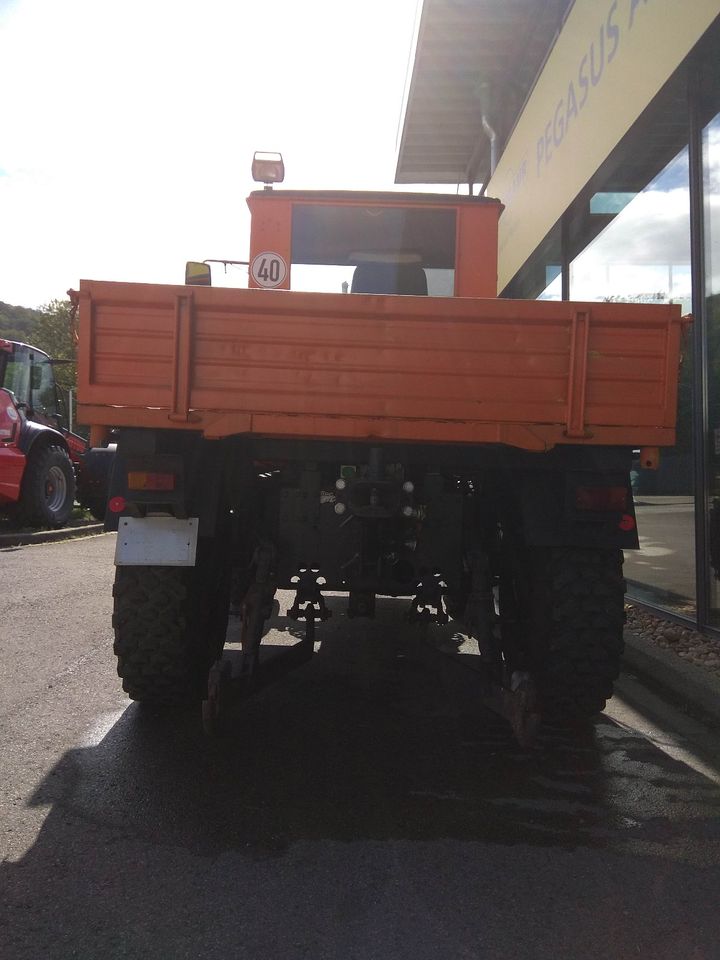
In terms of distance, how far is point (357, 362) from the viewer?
140 inches

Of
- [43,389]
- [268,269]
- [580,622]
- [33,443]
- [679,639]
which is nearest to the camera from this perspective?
[580,622]

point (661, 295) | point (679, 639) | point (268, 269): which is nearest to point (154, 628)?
point (268, 269)

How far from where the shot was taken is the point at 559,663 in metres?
3.96

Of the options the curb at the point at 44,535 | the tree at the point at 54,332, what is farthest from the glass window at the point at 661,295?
the tree at the point at 54,332

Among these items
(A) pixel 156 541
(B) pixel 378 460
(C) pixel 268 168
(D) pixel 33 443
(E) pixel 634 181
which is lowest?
(A) pixel 156 541

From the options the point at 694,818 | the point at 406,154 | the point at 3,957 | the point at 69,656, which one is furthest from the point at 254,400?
the point at 406,154

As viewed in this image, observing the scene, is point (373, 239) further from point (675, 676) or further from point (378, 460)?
point (675, 676)

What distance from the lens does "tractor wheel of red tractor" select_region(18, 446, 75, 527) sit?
11930mm

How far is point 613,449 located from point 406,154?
12.1 metres

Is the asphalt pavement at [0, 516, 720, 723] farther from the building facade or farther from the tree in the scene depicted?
the tree

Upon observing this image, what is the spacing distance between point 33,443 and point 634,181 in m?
8.51

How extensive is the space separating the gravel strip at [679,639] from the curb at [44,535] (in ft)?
25.9

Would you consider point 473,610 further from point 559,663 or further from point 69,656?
point 69,656

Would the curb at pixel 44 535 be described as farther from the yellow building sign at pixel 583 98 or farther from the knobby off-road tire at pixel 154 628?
the knobby off-road tire at pixel 154 628
